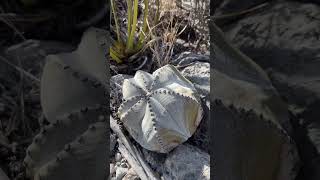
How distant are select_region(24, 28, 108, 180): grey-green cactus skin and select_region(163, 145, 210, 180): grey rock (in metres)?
0.92

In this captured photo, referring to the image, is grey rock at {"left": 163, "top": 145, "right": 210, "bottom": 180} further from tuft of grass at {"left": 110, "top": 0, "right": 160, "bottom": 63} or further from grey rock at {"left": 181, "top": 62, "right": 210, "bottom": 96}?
tuft of grass at {"left": 110, "top": 0, "right": 160, "bottom": 63}

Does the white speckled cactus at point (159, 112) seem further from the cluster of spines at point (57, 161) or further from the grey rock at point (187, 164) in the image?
the cluster of spines at point (57, 161)

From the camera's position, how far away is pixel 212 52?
2.04 ft

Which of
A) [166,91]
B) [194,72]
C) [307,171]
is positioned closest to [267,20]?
[307,171]

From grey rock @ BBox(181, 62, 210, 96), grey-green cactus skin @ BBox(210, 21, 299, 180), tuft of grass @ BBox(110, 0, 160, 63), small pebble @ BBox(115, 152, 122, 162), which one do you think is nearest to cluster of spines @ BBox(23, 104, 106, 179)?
grey-green cactus skin @ BBox(210, 21, 299, 180)

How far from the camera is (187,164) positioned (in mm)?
1515

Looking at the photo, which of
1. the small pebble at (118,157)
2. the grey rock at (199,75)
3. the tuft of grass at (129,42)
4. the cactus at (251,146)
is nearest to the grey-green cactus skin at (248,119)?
the cactus at (251,146)

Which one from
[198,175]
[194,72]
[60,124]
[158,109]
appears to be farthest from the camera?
[194,72]

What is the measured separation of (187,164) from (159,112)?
18 centimetres

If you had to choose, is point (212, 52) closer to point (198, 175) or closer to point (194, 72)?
point (198, 175)

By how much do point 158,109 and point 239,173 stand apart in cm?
98

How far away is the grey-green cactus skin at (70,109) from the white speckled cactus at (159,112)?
38.3 inches

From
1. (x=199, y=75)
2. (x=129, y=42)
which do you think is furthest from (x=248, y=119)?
(x=129, y=42)

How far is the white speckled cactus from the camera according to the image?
157 cm
